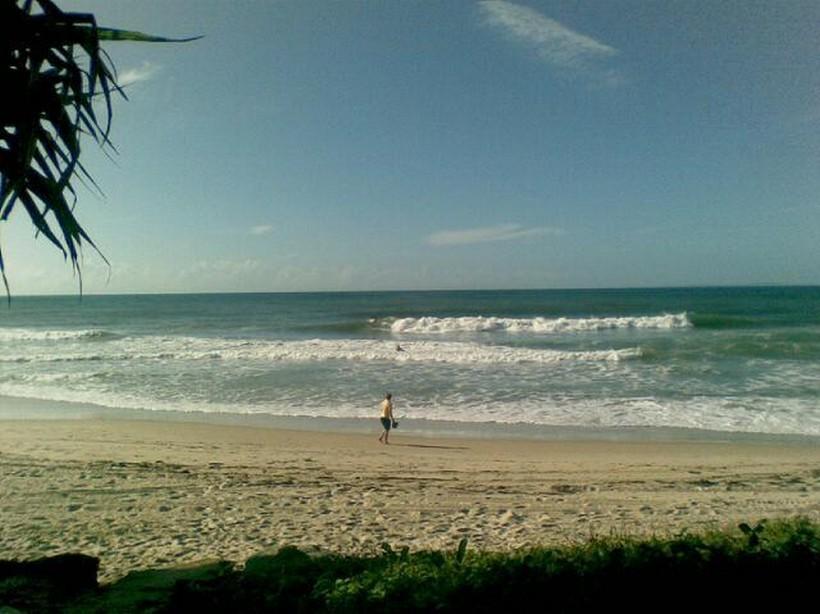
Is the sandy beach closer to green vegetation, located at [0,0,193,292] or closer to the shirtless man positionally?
the shirtless man

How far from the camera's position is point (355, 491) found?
812 centimetres

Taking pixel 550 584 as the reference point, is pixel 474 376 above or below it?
below

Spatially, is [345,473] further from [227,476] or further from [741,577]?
[741,577]

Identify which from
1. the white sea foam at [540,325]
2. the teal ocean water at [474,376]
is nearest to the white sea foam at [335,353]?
the teal ocean water at [474,376]

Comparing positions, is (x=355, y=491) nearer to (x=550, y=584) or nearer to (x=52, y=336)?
(x=550, y=584)

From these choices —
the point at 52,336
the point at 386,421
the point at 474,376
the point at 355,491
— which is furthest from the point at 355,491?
the point at 52,336

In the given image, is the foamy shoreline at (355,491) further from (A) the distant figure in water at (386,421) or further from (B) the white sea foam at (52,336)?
(B) the white sea foam at (52,336)

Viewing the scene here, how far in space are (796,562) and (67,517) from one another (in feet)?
25.7

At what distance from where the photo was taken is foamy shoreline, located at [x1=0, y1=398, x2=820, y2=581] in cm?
633

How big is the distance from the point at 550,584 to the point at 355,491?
5.59 metres

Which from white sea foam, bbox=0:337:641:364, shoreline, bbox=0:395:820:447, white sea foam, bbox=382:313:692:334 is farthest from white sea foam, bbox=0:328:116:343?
shoreline, bbox=0:395:820:447

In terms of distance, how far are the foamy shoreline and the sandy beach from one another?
0.03 meters

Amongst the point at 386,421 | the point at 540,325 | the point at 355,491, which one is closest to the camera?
the point at 355,491

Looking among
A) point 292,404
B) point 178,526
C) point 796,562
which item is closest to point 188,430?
point 292,404
